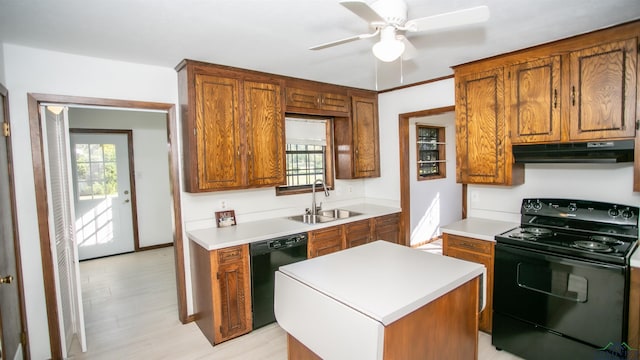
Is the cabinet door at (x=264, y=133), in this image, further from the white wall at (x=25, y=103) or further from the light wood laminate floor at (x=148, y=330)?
the light wood laminate floor at (x=148, y=330)

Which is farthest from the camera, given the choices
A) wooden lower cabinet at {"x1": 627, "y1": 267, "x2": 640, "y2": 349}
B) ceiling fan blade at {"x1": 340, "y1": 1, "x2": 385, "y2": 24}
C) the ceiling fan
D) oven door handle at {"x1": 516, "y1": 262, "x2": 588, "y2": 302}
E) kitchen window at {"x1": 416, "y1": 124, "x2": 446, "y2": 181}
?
kitchen window at {"x1": 416, "y1": 124, "x2": 446, "y2": 181}

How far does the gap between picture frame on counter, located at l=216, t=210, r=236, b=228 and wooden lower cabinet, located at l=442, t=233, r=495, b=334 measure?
2117mm

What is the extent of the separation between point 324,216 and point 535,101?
2423 millimetres

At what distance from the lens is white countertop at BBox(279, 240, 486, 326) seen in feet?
4.64

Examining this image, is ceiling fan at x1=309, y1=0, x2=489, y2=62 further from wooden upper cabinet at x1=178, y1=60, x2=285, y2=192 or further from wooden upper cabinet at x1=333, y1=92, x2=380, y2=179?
wooden upper cabinet at x1=333, y1=92, x2=380, y2=179

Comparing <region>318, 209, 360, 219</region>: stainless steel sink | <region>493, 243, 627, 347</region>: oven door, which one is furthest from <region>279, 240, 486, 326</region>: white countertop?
<region>318, 209, 360, 219</region>: stainless steel sink

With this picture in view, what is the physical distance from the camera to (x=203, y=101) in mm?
2838

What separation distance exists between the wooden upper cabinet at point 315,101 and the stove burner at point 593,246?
266cm

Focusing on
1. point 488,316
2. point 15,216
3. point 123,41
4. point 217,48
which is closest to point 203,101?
point 217,48

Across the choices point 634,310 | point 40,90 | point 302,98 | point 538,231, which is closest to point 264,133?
point 302,98

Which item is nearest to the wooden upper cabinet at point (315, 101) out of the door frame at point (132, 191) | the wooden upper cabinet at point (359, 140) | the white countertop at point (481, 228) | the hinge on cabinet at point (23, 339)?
the wooden upper cabinet at point (359, 140)

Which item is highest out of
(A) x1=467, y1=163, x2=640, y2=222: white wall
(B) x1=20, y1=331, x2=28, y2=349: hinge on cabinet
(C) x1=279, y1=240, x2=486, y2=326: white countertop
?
(A) x1=467, y1=163, x2=640, y2=222: white wall

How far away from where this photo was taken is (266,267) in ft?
9.50

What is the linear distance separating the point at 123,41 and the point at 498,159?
10.6 ft
